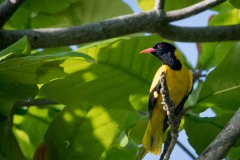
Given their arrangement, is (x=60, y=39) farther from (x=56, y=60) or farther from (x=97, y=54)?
(x=56, y=60)

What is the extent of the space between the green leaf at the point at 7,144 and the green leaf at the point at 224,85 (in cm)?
60

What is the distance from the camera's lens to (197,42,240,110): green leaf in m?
2.06

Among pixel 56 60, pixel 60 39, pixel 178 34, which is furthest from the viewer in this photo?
pixel 178 34

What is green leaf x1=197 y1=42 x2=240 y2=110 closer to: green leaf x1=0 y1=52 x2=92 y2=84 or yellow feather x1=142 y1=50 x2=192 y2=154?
yellow feather x1=142 y1=50 x2=192 y2=154

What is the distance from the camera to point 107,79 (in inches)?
82.3

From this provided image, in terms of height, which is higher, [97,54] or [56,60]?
[56,60]

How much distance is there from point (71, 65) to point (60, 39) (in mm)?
156

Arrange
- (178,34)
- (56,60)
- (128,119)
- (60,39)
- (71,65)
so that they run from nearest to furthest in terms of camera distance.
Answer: (56,60)
(71,65)
(60,39)
(178,34)
(128,119)

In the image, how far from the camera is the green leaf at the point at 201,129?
208 cm

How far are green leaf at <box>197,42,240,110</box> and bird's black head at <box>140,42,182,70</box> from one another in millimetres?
223

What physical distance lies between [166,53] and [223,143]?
0.73 m

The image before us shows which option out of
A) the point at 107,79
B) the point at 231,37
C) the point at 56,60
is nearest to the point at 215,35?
the point at 231,37

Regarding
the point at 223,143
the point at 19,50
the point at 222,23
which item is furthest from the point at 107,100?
the point at 222,23

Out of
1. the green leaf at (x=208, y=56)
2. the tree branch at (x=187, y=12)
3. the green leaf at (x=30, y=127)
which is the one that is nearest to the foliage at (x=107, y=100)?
the tree branch at (x=187, y=12)
